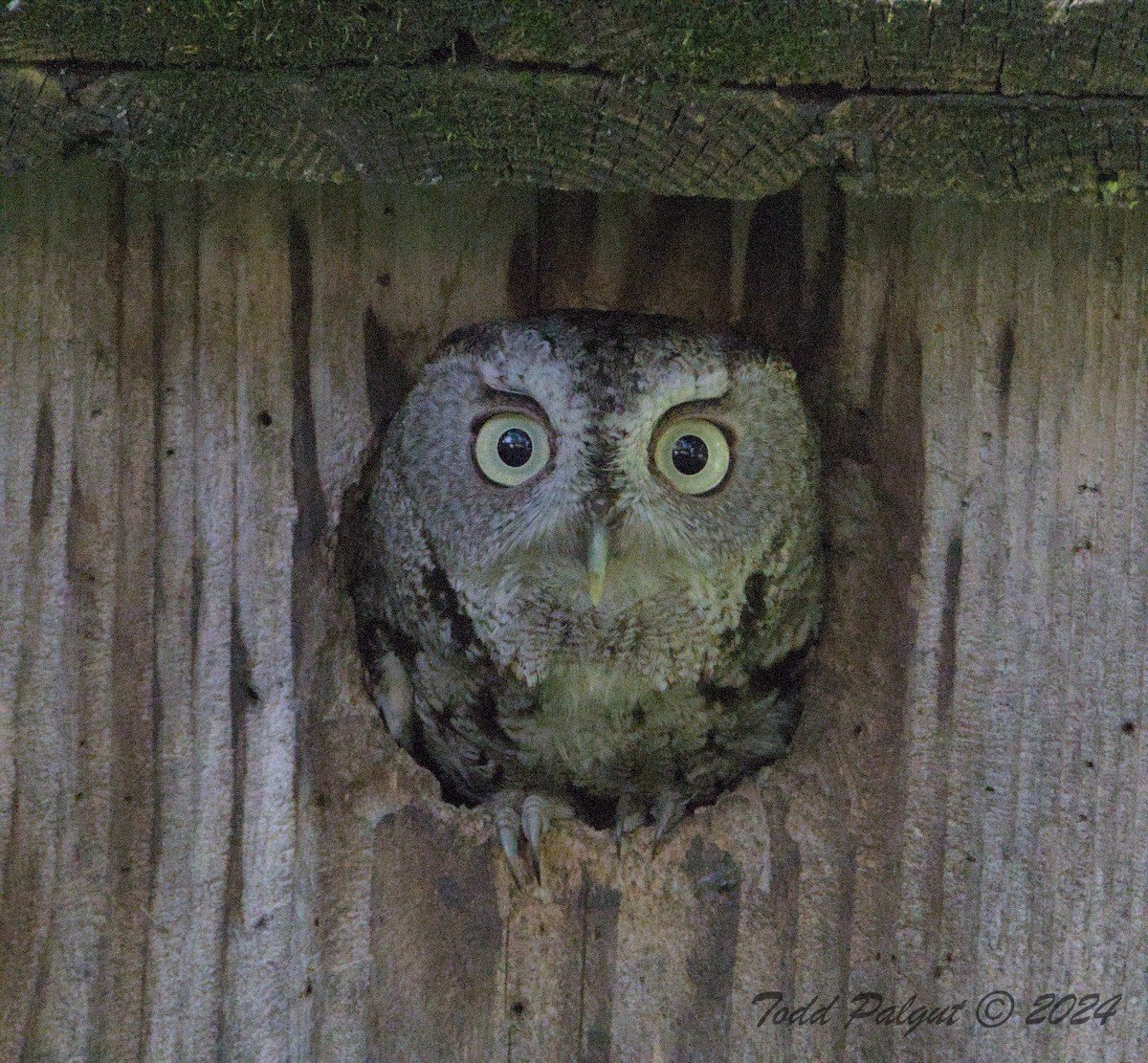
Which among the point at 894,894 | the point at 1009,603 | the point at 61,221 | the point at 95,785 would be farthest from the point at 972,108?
the point at 95,785

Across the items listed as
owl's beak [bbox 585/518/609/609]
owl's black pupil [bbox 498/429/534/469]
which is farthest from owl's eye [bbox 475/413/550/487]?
owl's beak [bbox 585/518/609/609]

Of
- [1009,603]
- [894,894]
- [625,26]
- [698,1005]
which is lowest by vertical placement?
[698,1005]

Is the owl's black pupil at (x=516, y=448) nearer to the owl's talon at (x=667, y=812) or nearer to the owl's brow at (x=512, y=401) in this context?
the owl's brow at (x=512, y=401)

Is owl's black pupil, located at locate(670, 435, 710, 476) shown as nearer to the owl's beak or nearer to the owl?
the owl

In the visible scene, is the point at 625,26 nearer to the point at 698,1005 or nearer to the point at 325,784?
the point at 325,784

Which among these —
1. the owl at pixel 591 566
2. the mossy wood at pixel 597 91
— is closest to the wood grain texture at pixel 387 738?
the owl at pixel 591 566

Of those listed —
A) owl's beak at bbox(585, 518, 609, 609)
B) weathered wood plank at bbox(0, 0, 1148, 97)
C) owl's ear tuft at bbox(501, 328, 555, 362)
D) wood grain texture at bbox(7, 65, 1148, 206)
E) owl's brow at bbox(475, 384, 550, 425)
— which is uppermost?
weathered wood plank at bbox(0, 0, 1148, 97)
